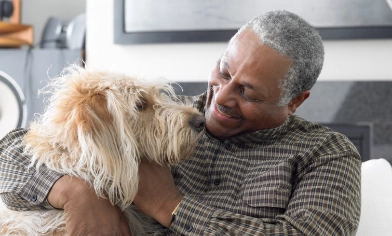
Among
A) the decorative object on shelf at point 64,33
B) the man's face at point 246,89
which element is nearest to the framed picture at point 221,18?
the decorative object on shelf at point 64,33

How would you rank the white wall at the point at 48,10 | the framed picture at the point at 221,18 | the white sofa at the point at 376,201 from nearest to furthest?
the white sofa at the point at 376,201 < the framed picture at the point at 221,18 < the white wall at the point at 48,10

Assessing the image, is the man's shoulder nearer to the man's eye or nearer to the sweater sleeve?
the man's eye

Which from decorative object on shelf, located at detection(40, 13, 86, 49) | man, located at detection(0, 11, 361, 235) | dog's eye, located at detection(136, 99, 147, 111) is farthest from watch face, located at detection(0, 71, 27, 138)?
dog's eye, located at detection(136, 99, 147, 111)

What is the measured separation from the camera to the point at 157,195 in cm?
151

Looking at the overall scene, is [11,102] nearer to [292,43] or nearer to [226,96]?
[226,96]

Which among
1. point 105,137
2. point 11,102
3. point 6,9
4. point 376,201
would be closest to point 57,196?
point 105,137

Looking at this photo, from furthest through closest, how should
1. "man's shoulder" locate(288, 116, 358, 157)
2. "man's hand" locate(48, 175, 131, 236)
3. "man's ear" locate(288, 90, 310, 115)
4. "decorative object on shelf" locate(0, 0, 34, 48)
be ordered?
1. "decorative object on shelf" locate(0, 0, 34, 48)
2. "man's ear" locate(288, 90, 310, 115)
3. "man's shoulder" locate(288, 116, 358, 157)
4. "man's hand" locate(48, 175, 131, 236)

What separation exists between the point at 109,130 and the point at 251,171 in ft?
1.35

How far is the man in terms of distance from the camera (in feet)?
4.80

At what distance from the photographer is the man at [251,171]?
4.80 feet

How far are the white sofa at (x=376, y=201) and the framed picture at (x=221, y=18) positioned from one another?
1359 millimetres

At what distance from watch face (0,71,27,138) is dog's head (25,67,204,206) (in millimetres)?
2038

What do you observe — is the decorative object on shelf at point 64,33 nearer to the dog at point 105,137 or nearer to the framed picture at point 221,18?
the framed picture at point 221,18

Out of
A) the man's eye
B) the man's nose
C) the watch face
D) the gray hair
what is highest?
the gray hair
